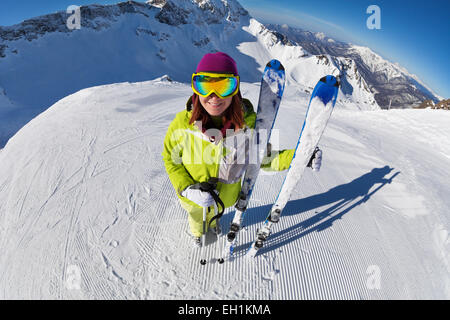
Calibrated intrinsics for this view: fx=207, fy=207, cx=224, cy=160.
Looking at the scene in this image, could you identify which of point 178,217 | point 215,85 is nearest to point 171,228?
point 178,217

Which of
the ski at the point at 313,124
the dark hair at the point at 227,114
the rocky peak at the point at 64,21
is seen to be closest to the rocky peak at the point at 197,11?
the rocky peak at the point at 64,21

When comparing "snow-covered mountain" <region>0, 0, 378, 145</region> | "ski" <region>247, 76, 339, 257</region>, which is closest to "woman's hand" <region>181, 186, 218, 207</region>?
"ski" <region>247, 76, 339, 257</region>

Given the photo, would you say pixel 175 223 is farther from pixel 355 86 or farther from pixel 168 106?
pixel 355 86

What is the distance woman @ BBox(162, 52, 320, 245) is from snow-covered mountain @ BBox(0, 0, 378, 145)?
30666 millimetres

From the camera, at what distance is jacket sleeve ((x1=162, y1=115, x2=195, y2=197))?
191cm

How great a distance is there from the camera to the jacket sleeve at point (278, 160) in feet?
6.58

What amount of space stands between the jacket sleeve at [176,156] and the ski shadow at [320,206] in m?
1.23

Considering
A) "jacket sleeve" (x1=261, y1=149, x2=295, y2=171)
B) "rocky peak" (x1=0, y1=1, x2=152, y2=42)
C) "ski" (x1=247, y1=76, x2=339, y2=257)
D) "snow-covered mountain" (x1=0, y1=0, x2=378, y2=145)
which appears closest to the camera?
"ski" (x1=247, y1=76, x2=339, y2=257)

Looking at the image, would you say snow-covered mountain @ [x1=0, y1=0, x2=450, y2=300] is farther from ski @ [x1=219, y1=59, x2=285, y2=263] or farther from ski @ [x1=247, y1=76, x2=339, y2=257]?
ski @ [x1=219, y1=59, x2=285, y2=263]

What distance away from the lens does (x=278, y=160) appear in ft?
6.71

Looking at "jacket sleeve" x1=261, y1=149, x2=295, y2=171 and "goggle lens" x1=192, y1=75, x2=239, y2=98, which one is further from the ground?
"goggle lens" x1=192, y1=75, x2=239, y2=98

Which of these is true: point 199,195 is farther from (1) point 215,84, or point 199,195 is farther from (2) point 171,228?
(2) point 171,228

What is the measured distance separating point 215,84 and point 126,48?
6378 centimetres

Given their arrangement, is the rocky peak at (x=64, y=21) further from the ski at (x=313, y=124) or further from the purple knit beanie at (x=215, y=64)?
the ski at (x=313, y=124)
